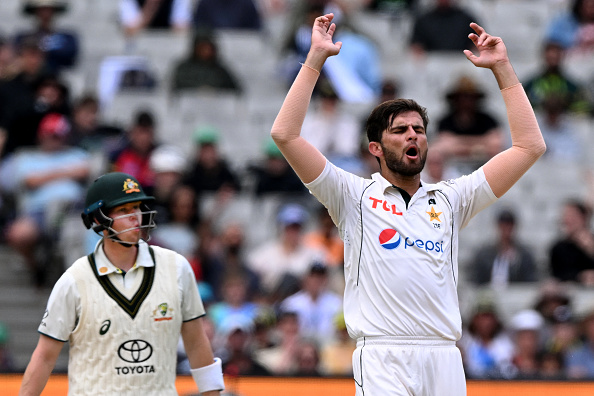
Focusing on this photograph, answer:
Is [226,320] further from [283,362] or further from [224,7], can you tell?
[224,7]

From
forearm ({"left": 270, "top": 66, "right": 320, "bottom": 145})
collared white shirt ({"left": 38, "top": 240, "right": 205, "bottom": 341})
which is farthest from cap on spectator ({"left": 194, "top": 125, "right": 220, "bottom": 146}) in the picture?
forearm ({"left": 270, "top": 66, "right": 320, "bottom": 145})

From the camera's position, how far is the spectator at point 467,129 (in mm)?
12367

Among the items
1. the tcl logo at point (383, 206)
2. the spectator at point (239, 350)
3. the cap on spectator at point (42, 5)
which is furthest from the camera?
the cap on spectator at point (42, 5)

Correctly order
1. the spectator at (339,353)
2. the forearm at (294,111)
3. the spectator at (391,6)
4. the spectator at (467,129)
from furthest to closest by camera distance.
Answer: the spectator at (391,6) → the spectator at (467,129) → the spectator at (339,353) → the forearm at (294,111)

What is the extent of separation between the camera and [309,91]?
17.3 feet

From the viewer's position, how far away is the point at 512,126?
5.55 metres

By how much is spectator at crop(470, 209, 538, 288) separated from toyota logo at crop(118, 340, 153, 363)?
20.1 ft

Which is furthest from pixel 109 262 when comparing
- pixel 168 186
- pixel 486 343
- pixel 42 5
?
pixel 42 5

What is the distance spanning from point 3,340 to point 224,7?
607 cm

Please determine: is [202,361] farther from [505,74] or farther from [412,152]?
[505,74]

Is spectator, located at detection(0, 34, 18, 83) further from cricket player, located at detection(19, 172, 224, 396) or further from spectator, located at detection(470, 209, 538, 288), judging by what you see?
cricket player, located at detection(19, 172, 224, 396)

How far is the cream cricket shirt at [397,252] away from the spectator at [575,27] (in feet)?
31.0

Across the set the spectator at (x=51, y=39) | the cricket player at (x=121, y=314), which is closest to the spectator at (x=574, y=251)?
the cricket player at (x=121, y=314)

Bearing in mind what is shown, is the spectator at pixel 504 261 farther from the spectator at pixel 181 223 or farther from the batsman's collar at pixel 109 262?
the batsman's collar at pixel 109 262
